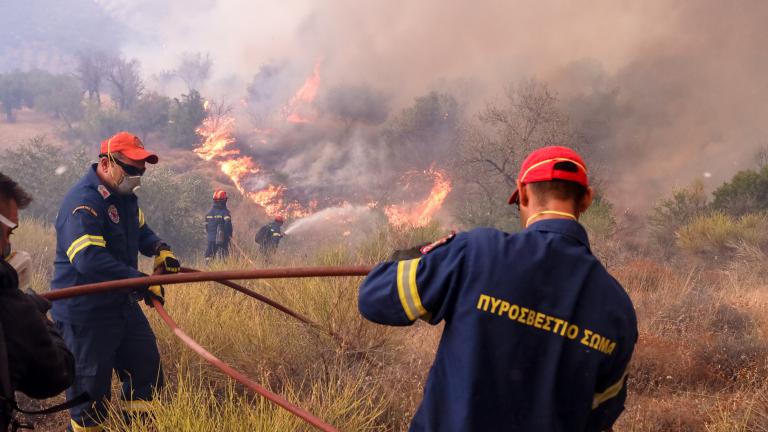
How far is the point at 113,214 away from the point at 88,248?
12.8 inches

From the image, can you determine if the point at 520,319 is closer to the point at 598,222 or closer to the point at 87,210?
the point at 87,210

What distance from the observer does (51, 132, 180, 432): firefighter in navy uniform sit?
121 inches

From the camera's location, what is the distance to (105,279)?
3.07m

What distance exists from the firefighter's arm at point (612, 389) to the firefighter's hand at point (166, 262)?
259 centimetres

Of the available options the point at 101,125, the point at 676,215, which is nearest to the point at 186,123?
the point at 101,125

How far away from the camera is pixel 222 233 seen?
1005 centimetres

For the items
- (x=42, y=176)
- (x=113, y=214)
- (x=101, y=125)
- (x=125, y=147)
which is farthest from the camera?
(x=101, y=125)

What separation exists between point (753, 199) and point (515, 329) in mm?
13682

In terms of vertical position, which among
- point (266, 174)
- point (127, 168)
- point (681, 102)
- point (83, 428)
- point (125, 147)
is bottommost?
point (83, 428)

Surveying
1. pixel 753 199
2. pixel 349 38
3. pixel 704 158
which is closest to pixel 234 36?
pixel 349 38

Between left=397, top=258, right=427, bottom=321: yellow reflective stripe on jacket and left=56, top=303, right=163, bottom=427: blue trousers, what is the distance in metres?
2.28

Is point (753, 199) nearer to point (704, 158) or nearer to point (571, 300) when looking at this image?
point (704, 158)

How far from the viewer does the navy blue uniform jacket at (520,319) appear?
1482 millimetres

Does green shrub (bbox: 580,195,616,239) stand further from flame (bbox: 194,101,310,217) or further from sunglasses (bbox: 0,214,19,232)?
flame (bbox: 194,101,310,217)
